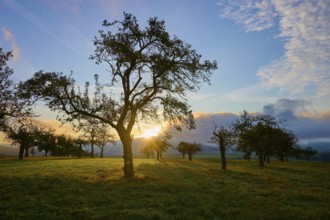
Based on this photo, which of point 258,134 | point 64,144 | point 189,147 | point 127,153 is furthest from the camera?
point 64,144

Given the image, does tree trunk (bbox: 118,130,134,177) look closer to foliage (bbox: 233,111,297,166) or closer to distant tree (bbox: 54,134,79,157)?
foliage (bbox: 233,111,297,166)

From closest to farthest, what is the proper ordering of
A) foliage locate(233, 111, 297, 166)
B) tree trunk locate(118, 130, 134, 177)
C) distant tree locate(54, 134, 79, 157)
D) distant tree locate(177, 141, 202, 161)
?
tree trunk locate(118, 130, 134, 177) < foliage locate(233, 111, 297, 166) < distant tree locate(177, 141, 202, 161) < distant tree locate(54, 134, 79, 157)

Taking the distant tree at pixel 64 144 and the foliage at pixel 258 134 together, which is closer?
the foliage at pixel 258 134

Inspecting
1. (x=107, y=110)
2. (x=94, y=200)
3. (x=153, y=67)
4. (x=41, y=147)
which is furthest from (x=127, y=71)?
(x=41, y=147)

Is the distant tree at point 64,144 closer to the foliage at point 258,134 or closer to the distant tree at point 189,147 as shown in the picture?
the distant tree at point 189,147

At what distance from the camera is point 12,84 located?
133 ft

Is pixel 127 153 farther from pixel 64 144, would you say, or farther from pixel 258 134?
pixel 64 144

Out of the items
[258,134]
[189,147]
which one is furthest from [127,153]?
[189,147]

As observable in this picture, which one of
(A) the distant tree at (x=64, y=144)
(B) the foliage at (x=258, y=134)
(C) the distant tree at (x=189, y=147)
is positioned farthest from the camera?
(A) the distant tree at (x=64, y=144)

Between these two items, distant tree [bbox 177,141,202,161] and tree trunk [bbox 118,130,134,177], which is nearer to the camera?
tree trunk [bbox 118,130,134,177]

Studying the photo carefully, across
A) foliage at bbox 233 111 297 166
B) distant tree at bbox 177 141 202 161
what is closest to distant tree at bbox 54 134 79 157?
distant tree at bbox 177 141 202 161

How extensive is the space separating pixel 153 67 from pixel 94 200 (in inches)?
715

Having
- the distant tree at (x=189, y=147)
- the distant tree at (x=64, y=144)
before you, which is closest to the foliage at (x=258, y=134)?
the distant tree at (x=189, y=147)

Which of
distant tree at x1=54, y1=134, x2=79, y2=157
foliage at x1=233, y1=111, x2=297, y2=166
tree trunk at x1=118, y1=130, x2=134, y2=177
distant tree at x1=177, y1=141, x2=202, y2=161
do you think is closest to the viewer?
tree trunk at x1=118, y1=130, x2=134, y2=177
